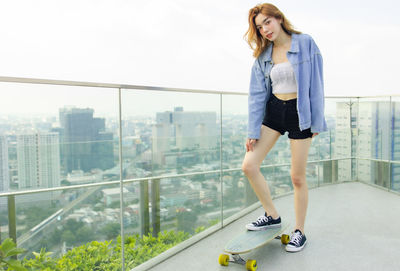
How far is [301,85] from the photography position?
208 cm

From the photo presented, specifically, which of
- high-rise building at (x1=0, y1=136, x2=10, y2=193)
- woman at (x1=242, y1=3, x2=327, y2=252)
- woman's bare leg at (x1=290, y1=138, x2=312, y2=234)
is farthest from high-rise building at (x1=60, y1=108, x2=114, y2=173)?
woman's bare leg at (x1=290, y1=138, x2=312, y2=234)

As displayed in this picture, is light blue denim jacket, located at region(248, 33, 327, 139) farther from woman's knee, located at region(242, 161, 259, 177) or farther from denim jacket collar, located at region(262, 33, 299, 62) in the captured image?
woman's knee, located at region(242, 161, 259, 177)

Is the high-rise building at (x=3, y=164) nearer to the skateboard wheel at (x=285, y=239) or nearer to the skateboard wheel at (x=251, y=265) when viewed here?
the skateboard wheel at (x=251, y=265)

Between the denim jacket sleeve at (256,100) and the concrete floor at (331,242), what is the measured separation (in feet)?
2.49

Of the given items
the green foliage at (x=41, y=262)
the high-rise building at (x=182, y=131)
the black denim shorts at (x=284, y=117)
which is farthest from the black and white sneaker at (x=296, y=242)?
the green foliage at (x=41, y=262)

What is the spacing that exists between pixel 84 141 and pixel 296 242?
1418mm

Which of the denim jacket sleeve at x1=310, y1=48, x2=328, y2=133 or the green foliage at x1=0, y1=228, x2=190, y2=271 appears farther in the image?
the denim jacket sleeve at x1=310, y1=48, x2=328, y2=133

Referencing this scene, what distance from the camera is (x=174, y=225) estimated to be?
229 cm

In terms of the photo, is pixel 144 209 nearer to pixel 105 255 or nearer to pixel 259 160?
pixel 105 255

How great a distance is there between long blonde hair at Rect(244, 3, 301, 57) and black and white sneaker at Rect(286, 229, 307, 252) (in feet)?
3.83

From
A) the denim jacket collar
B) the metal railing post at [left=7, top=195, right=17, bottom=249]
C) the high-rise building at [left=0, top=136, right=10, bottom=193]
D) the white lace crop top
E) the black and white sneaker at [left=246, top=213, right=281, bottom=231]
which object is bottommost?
the black and white sneaker at [left=246, top=213, right=281, bottom=231]

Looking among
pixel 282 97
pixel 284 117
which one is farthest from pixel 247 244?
pixel 282 97

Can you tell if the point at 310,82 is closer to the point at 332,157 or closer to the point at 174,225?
the point at 174,225

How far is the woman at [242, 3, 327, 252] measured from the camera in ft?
6.91
